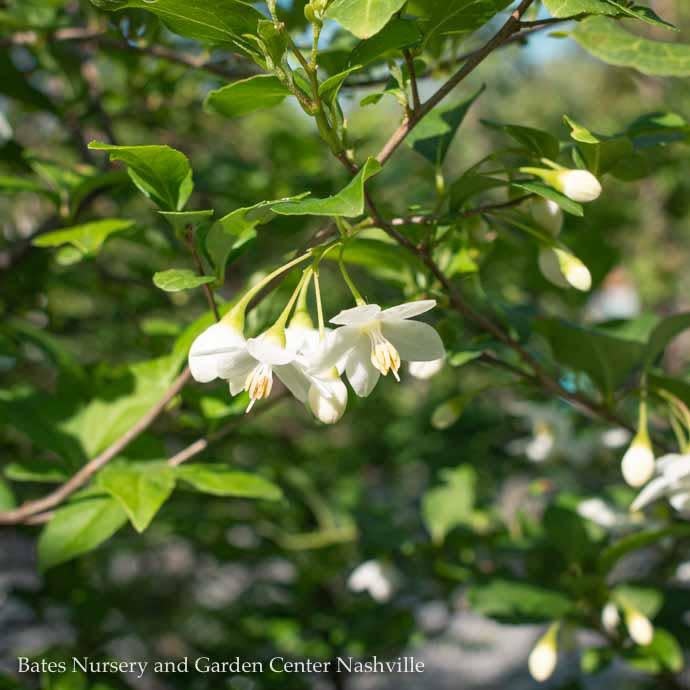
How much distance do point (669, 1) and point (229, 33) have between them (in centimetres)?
550

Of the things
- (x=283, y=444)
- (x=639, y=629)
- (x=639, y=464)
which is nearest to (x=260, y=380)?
(x=639, y=464)

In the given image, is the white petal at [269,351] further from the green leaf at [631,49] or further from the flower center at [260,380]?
the green leaf at [631,49]

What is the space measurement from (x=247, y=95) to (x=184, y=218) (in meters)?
0.14

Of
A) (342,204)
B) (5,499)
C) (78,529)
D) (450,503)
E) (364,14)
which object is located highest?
(364,14)

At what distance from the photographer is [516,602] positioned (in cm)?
134

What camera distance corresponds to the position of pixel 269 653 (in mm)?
1985

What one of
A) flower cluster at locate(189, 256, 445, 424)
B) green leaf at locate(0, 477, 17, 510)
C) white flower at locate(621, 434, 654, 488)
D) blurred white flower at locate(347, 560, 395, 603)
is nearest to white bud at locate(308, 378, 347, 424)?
flower cluster at locate(189, 256, 445, 424)

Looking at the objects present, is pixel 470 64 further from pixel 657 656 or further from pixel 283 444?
pixel 283 444

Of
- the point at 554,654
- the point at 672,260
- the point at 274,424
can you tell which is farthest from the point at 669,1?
the point at 554,654

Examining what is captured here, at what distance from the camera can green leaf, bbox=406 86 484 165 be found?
0.93 metres

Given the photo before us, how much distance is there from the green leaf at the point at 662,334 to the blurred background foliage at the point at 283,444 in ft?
0.44

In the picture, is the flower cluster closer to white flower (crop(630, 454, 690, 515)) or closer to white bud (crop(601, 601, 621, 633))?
white flower (crop(630, 454, 690, 515))

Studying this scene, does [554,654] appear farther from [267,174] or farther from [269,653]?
[267,174]

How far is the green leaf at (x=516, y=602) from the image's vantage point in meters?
1.30
